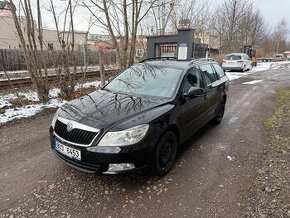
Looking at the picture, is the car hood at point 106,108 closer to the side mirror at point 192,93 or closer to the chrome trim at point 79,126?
the chrome trim at point 79,126

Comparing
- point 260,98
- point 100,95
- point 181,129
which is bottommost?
point 260,98

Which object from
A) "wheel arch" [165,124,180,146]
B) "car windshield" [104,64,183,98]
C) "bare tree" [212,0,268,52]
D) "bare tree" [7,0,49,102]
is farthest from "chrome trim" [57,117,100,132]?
"bare tree" [212,0,268,52]

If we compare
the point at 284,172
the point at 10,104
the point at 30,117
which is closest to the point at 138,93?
the point at 284,172

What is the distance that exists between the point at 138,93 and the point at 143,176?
52.6 inches

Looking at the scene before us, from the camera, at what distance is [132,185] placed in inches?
139

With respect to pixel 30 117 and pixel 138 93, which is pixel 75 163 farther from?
pixel 30 117

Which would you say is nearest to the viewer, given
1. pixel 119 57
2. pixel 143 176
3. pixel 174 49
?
pixel 143 176

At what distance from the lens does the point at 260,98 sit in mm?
9711

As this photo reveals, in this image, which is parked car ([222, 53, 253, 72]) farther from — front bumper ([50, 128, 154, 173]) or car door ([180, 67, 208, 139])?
front bumper ([50, 128, 154, 173])

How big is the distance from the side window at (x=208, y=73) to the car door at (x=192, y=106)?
0.29 meters

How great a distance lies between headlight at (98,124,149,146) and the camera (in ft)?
10.2

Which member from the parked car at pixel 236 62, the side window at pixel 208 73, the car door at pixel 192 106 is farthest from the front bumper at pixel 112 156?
the parked car at pixel 236 62

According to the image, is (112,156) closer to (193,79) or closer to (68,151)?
(68,151)

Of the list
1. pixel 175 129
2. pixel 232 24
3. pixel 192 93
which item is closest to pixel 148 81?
pixel 192 93
